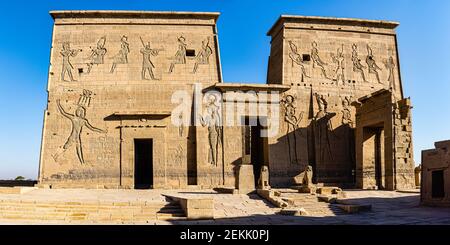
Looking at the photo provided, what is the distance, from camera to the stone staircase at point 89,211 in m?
10.3

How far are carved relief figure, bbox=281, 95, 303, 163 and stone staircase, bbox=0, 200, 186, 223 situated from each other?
948 cm

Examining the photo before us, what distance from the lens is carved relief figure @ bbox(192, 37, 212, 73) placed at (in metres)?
20.1

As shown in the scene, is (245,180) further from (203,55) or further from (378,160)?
(203,55)

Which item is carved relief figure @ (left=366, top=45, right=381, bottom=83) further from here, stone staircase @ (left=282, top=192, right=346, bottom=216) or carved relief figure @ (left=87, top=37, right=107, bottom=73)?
carved relief figure @ (left=87, top=37, right=107, bottom=73)

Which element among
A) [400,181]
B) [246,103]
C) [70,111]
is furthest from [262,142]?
[70,111]

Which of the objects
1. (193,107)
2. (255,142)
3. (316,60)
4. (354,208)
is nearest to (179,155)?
(193,107)

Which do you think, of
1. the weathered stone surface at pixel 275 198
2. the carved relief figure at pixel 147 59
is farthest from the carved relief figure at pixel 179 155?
the weathered stone surface at pixel 275 198

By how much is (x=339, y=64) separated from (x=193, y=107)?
7594mm

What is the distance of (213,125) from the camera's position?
19438 millimetres

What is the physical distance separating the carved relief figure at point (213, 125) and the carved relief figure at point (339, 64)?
6253 mm

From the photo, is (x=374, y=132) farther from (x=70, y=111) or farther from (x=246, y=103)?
(x=70, y=111)

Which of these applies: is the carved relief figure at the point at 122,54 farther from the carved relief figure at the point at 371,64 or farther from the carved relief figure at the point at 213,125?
the carved relief figure at the point at 371,64

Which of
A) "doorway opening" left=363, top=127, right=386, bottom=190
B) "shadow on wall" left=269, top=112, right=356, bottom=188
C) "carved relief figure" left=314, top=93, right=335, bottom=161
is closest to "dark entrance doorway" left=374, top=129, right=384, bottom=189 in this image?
"doorway opening" left=363, top=127, right=386, bottom=190
